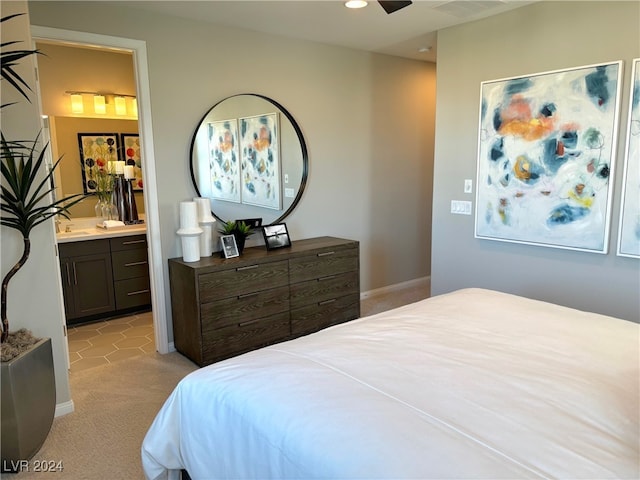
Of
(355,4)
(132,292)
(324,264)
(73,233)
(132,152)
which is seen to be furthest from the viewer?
(132,152)

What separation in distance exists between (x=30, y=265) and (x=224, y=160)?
1693 millimetres

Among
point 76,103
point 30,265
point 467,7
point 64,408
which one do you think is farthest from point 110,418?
point 467,7

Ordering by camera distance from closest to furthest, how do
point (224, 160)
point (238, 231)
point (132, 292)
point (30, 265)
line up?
point (30, 265), point (238, 231), point (224, 160), point (132, 292)

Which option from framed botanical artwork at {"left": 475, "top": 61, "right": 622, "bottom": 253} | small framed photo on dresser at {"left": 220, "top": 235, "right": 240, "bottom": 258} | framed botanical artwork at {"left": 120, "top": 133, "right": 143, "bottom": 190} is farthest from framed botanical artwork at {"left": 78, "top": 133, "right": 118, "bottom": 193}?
framed botanical artwork at {"left": 475, "top": 61, "right": 622, "bottom": 253}

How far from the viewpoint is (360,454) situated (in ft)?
3.84

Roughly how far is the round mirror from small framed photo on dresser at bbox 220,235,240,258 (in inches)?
13.7

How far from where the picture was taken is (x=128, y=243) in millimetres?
4277

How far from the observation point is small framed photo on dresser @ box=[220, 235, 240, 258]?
3.42 meters

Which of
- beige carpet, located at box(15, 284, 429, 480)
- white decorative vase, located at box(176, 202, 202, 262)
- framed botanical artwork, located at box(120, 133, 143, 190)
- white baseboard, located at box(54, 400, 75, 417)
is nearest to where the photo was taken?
beige carpet, located at box(15, 284, 429, 480)

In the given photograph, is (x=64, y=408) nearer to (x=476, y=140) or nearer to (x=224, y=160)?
(x=224, y=160)

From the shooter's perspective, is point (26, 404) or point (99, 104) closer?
point (26, 404)

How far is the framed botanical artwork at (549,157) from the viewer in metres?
2.90

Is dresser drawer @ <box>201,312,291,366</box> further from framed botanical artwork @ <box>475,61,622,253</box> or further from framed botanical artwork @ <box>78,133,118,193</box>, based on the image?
framed botanical artwork @ <box>78,133,118,193</box>

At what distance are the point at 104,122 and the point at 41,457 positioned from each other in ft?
11.2
